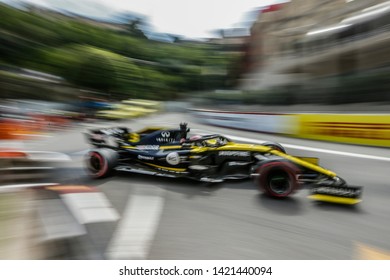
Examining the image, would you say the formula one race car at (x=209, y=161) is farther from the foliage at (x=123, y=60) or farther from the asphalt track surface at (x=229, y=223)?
the foliage at (x=123, y=60)

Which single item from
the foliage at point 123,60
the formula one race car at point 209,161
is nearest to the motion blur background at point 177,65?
the foliage at point 123,60

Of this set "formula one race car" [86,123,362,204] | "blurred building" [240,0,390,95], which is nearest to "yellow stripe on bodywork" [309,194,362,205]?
"formula one race car" [86,123,362,204]

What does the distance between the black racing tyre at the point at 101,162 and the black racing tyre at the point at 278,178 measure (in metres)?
1.81

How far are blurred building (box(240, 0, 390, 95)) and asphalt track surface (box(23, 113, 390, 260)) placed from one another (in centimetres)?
519

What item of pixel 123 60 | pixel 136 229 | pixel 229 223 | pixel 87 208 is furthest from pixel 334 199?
pixel 123 60

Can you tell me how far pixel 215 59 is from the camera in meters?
5.64

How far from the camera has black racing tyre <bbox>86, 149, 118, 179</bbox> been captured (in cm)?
371

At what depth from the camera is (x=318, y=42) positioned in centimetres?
1150

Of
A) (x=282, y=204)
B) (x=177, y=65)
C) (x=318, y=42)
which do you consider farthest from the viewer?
(x=318, y=42)

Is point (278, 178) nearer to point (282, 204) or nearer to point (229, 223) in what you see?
point (282, 204)

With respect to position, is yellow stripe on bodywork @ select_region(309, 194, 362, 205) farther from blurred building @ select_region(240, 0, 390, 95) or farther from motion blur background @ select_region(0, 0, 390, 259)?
blurred building @ select_region(240, 0, 390, 95)

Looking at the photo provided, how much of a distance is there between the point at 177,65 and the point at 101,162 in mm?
2085
